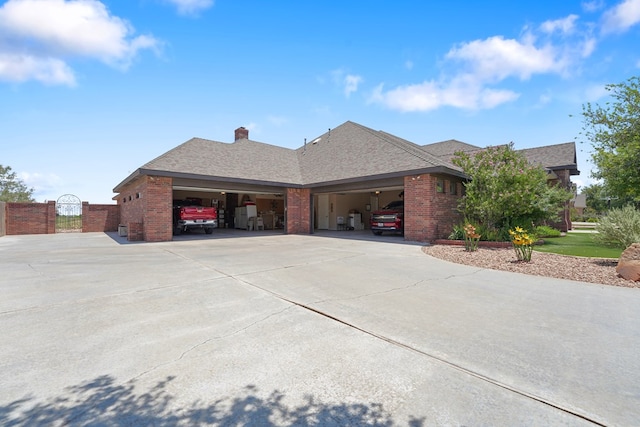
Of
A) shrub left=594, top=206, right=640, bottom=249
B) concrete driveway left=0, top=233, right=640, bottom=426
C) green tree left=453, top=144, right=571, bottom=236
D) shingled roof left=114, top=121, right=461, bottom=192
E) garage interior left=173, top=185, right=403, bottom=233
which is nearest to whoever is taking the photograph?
concrete driveway left=0, top=233, right=640, bottom=426

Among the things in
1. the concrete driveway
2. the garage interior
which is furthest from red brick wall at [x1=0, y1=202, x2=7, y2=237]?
the concrete driveway

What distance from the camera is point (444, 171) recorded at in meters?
12.5

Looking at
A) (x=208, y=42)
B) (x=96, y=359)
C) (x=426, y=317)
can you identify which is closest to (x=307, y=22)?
(x=208, y=42)

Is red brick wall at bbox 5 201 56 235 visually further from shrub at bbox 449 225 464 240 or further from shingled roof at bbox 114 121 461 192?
shrub at bbox 449 225 464 240

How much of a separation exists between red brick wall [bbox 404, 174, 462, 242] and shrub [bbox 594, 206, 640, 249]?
200 inches

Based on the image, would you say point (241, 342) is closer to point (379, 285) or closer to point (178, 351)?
point (178, 351)

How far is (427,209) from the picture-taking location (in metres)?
12.8

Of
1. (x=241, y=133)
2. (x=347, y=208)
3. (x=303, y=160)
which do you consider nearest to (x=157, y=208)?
(x=303, y=160)

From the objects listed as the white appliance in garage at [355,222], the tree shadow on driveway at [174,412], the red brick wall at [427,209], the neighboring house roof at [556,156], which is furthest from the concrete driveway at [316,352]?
the neighboring house roof at [556,156]

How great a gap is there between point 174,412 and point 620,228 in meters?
11.4

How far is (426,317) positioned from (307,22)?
870cm

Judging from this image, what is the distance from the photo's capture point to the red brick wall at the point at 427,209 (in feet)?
42.0

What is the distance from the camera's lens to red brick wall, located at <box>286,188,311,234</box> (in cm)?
1802

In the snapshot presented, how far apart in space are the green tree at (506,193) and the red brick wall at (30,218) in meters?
22.9
